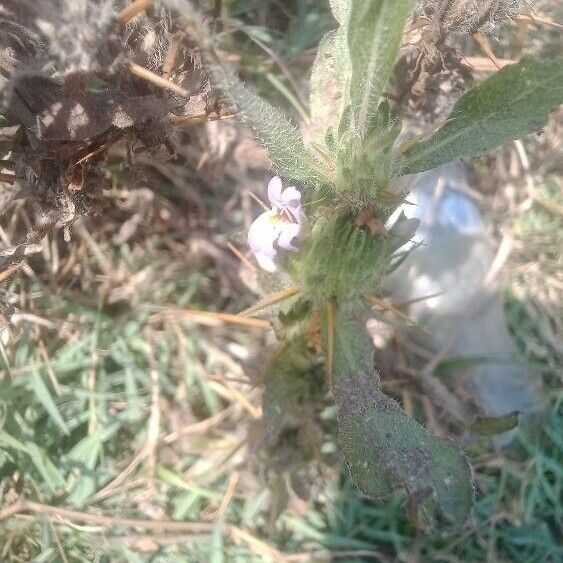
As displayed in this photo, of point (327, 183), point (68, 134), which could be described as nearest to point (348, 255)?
point (327, 183)

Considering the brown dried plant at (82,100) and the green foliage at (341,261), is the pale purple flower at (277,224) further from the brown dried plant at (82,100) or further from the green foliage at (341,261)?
the brown dried plant at (82,100)

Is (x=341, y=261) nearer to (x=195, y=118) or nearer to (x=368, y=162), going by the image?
(x=368, y=162)

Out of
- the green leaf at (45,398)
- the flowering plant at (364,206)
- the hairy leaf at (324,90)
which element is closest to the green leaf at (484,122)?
the flowering plant at (364,206)

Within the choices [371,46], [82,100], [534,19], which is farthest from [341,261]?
[534,19]

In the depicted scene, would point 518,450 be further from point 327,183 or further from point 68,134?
point 68,134

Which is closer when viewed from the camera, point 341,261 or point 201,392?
point 341,261
